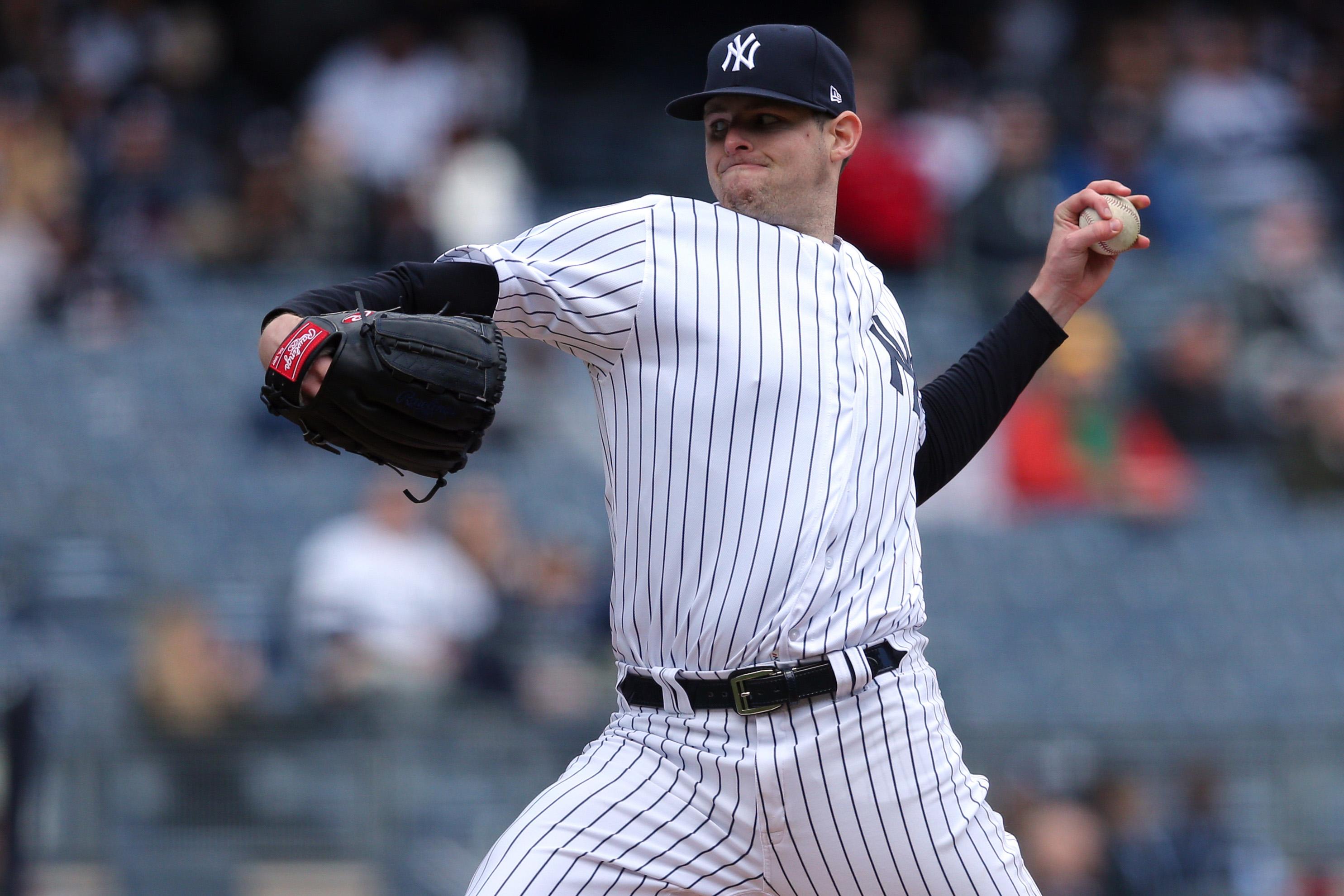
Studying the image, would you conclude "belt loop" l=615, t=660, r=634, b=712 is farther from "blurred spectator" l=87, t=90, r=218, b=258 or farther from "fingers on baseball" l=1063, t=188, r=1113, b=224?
"blurred spectator" l=87, t=90, r=218, b=258

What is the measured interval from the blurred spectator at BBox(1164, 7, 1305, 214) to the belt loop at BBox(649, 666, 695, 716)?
774 centimetres

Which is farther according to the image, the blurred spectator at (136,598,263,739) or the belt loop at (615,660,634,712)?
the blurred spectator at (136,598,263,739)

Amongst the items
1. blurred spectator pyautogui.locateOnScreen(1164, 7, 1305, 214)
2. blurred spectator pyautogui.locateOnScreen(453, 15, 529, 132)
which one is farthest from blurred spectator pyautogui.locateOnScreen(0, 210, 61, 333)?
blurred spectator pyautogui.locateOnScreen(1164, 7, 1305, 214)

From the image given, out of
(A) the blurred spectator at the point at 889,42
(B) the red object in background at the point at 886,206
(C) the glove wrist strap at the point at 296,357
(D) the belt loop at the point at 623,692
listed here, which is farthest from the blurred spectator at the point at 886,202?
(C) the glove wrist strap at the point at 296,357

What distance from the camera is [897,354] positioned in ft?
9.63

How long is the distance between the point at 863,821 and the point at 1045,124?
7425mm

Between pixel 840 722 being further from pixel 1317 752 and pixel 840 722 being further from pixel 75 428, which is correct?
pixel 75 428

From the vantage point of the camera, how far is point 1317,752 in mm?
5934

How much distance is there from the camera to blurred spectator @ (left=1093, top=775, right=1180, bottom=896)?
5.77 m

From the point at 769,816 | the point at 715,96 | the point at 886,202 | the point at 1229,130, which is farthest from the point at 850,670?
the point at 1229,130

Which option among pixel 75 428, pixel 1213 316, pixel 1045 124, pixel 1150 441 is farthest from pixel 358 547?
pixel 1045 124

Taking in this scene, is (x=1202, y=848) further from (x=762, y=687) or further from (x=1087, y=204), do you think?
(x=762, y=687)

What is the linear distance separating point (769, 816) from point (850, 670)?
0.24 meters

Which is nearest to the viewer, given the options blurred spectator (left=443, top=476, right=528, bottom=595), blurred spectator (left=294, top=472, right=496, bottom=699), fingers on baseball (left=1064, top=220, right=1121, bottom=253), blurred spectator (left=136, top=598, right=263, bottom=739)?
fingers on baseball (left=1064, top=220, right=1121, bottom=253)
